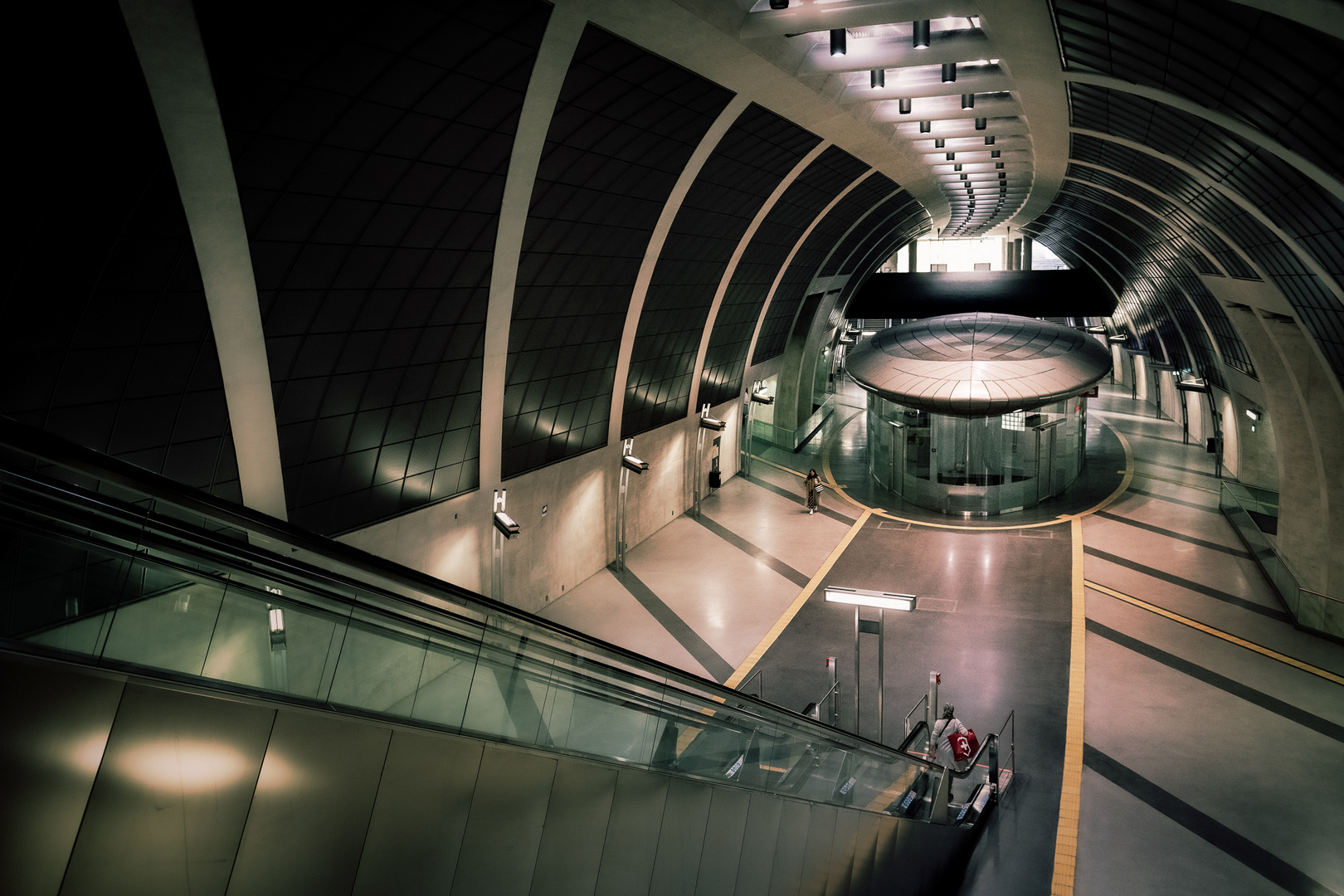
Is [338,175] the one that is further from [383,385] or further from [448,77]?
[383,385]

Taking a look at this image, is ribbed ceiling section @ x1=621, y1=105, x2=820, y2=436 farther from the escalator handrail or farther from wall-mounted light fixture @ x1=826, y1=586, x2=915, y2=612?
the escalator handrail

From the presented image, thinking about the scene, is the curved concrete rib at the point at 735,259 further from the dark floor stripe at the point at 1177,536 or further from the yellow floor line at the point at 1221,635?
the dark floor stripe at the point at 1177,536

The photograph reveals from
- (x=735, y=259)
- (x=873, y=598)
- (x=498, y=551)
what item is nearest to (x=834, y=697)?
(x=873, y=598)

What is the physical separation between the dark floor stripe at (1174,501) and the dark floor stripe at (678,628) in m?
15.2

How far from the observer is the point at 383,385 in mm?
11758

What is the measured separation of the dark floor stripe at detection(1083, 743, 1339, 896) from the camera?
29.3 ft

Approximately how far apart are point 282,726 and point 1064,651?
14351mm

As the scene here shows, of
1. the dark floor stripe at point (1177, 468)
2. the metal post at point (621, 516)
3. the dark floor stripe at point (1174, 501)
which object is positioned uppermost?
the metal post at point (621, 516)

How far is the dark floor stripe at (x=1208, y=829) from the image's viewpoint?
29.3 feet

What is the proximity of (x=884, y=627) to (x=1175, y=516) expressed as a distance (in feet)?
36.6

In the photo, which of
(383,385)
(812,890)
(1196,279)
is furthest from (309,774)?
(1196,279)

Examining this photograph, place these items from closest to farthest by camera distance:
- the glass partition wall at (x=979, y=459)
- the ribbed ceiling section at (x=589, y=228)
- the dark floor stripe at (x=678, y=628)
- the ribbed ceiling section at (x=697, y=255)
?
the ribbed ceiling section at (x=589, y=228)
the dark floor stripe at (x=678, y=628)
the ribbed ceiling section at (x=697, y=255)
the glass partition wall at (x=979, y=459)

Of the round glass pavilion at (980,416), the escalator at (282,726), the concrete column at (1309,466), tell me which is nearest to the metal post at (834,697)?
the escalator at (282,726)

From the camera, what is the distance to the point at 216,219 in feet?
27.5
